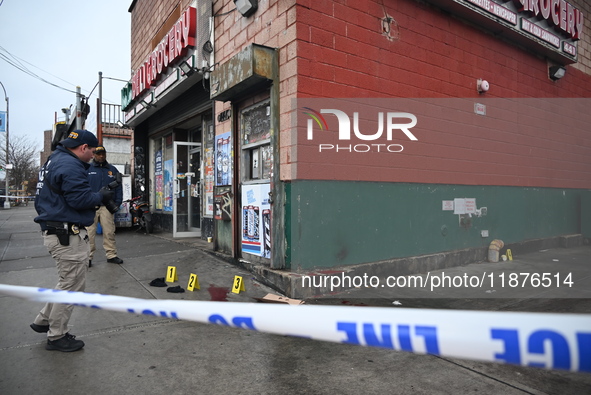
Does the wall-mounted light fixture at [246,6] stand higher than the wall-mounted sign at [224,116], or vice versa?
the wall-mounted light fixture at [246,6]

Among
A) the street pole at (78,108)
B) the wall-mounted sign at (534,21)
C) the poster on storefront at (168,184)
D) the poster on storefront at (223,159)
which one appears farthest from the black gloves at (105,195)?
the street pole at (78,108)

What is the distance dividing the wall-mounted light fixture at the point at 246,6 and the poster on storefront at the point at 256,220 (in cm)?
272

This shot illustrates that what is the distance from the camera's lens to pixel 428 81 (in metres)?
6.62

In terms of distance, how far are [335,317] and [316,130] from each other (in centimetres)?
414

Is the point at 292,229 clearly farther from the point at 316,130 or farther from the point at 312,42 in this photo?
the point at 312,42

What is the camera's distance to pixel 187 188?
10.0 metres

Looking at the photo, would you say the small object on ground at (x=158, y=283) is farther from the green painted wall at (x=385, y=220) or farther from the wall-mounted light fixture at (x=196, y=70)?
the wall-mounted light fixture at (x=196, y=70)

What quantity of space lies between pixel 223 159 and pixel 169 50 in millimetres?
3198

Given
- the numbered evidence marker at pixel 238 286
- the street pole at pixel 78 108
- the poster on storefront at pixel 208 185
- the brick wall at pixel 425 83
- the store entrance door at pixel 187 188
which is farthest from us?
the street pole at pixel 78 108

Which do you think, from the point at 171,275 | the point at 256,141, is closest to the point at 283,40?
the point at 256,141

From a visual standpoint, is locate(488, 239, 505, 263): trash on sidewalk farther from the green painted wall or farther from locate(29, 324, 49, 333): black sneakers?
locate(29, 324, 49, 333): black sneakers

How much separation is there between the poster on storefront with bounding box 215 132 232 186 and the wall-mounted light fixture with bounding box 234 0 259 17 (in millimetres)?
1977

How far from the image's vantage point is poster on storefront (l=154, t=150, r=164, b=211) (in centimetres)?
1137

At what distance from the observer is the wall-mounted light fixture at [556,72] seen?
931 cm
